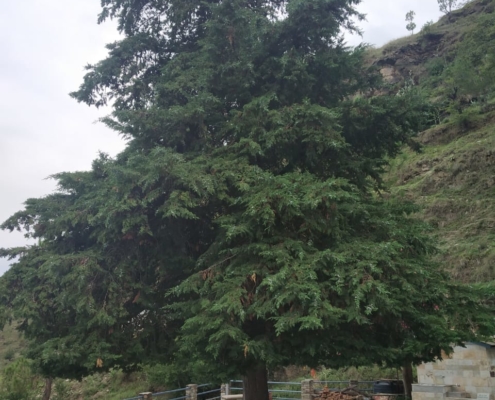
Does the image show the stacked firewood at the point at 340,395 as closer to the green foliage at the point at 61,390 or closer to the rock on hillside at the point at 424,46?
the green foliage at the point at 61,390

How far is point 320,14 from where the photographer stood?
29.7ft

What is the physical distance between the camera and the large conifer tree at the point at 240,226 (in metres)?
6.39

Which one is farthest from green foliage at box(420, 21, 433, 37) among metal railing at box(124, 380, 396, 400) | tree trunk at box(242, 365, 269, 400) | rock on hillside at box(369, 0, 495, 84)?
tree trunk at box(242, 365, 269, 400)

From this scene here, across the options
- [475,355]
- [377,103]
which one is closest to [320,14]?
[377,103]

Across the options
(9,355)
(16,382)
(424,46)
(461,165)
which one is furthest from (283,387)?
(424,46)

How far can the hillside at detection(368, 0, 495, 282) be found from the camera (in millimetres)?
21484

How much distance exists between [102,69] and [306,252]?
7038 millimetres

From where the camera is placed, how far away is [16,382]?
20.1 meters

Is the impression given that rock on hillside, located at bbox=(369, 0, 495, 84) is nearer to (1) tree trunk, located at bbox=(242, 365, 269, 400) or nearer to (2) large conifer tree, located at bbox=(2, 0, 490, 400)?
(2) large conifer tree, located at bbox=(2, 0, 490, 400)

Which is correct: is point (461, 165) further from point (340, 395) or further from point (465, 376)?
point (340, 395)

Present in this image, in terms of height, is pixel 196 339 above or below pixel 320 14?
below

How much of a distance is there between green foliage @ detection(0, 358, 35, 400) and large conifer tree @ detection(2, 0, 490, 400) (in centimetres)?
1448

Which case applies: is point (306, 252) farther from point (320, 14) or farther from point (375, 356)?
point (320, 14)

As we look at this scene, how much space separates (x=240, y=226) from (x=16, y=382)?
1865 centimetres
